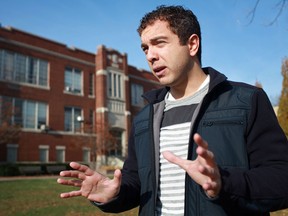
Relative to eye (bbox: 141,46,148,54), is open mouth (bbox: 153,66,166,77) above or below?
below

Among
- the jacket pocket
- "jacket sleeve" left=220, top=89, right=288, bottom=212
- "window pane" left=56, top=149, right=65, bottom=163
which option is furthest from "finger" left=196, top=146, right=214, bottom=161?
"window pane" left=56, top=149, right=65, bottom=163

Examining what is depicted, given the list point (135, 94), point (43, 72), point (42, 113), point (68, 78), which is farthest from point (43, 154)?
point (135, 94)

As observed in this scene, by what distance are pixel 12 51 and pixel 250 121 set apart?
2705 cm

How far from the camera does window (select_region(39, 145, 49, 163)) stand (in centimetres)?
2664

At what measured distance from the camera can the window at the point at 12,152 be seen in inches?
962

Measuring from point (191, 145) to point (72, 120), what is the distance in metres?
28.7

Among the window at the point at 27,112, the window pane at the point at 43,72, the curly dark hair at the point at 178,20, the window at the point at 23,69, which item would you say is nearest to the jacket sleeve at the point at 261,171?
the curly dark hair at the point at 178,20

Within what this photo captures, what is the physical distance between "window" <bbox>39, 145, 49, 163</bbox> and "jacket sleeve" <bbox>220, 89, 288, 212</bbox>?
87.1 ft

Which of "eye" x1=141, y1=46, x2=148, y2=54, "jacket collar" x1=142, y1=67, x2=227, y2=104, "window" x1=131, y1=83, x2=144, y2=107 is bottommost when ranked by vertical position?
"jacket collar" x1=142, y1=67, x2=227, y2=104

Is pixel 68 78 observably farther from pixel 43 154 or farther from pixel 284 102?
pixel 284 102

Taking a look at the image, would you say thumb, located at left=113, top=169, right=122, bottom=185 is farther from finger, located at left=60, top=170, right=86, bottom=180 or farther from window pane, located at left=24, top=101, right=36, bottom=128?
window pane, located at left=24, top=101, right=36, bottom=128

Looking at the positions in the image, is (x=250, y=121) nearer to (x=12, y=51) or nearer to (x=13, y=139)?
(x=13, y=139)

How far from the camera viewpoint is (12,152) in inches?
974

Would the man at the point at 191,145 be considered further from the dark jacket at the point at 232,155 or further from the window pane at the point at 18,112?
the window pane at the point at 18,112
